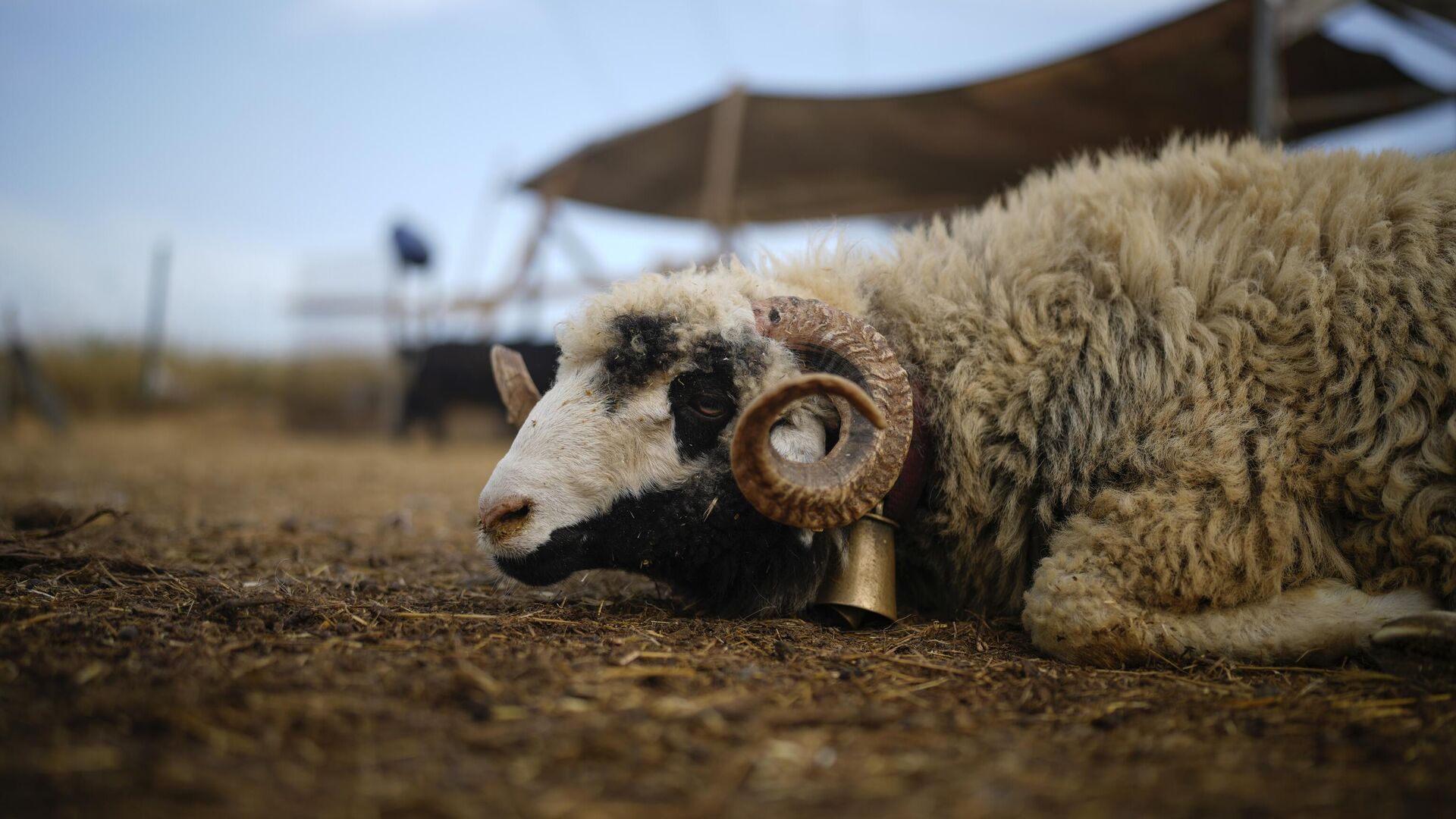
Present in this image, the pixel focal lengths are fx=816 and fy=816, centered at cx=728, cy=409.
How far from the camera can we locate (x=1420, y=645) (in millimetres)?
2234

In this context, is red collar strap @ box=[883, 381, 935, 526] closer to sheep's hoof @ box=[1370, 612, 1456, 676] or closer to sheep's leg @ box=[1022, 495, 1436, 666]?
sheep's leg @ box=[1022, 495, 1436, 666]

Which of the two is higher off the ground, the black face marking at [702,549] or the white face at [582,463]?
the white face at [582,463]

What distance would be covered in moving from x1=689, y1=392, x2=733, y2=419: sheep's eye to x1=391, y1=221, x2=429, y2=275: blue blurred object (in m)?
13.2

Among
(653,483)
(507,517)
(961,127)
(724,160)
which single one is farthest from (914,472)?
(724,160)

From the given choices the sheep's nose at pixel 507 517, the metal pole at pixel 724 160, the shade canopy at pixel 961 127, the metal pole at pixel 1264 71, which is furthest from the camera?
the metal pole at pixel 724 160

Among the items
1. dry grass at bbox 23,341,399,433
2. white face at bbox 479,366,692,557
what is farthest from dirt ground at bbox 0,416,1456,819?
dry grass at bbox 23,341,399,433

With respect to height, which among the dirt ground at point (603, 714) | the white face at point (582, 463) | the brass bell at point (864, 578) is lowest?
the dirt ground at point (603, 714)

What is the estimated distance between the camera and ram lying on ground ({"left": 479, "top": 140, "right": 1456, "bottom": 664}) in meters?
2.53

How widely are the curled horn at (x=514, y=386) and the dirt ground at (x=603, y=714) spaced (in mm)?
741

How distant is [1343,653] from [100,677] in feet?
11.2

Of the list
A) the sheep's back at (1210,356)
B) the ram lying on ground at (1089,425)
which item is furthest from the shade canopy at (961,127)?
the ram lying on ground at (1089,425)

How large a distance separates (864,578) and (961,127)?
5634 millimetres

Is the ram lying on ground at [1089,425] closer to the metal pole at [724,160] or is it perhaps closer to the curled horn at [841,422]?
the curled horn at [841,422]

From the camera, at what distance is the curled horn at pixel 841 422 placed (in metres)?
2.50
